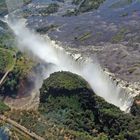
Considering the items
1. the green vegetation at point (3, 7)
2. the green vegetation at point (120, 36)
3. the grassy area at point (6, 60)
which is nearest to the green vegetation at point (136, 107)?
the green vegetation at point (120, 36)

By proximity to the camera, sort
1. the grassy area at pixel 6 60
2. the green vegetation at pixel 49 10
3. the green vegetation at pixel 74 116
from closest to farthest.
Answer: the green vegetation at pixel 74 116
the grassy area at pixel 6 60
the green vegetation at pixel 49 10

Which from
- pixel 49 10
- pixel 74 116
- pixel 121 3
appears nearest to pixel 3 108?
pixel 74 116

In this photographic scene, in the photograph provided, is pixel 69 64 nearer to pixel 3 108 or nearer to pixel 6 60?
pixel 6 60

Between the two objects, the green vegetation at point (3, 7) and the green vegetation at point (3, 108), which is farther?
the green vegetation at point (3, 7)

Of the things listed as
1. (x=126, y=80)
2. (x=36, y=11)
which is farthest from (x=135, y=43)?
(x=36, y=11)

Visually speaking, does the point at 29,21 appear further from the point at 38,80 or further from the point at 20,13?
the point at 38,80

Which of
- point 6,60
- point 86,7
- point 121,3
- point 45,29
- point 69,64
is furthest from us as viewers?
point 86,7

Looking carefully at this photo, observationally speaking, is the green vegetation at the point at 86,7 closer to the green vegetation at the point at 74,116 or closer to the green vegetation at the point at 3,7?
the green vegetation at the point at 3,7

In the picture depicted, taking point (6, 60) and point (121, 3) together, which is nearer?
point (6, 60)

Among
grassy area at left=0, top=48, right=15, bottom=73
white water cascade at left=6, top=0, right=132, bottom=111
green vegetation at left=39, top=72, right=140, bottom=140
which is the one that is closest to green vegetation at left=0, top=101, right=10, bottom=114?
green vegetation at left=39, top=72, right=140, bottom=140

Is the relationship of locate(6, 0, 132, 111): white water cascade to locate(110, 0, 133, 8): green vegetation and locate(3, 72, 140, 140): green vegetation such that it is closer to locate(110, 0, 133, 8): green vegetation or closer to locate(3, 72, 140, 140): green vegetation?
locate(3, 72, 140, 140): green vegetation
